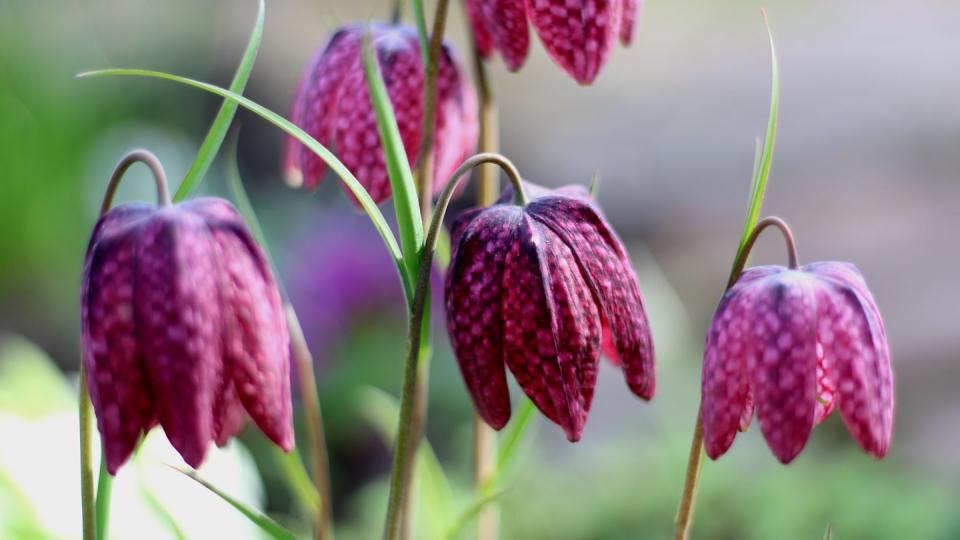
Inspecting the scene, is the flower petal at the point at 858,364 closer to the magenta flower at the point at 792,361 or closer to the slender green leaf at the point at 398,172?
the magenta flower at the point at 792,361

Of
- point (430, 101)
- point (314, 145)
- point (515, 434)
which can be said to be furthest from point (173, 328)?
point (515, 434)

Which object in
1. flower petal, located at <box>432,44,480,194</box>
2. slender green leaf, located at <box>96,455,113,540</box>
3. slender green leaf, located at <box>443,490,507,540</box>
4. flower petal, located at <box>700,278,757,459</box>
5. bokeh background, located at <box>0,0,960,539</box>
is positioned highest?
flower petal, located at <box>432,44,480,194</box>

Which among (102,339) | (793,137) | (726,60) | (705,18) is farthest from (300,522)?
(705,18)

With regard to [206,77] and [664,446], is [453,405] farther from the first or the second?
[206,77]

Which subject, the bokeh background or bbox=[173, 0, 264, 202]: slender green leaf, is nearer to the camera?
bbox=[173, 0, 264, 202]: slender green leaf

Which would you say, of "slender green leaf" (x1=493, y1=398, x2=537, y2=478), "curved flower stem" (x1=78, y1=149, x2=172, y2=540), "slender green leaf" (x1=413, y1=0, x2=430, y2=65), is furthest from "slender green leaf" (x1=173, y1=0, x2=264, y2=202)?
"slender green leaf" (x1=493, y1=398, x2=537, y2=478)

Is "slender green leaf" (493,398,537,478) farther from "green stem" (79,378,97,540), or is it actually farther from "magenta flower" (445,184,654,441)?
"green stem" (79,378,97,540)

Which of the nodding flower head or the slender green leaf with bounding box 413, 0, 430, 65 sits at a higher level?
the slender green leaf with bounding box 413, 0, 430, 65
